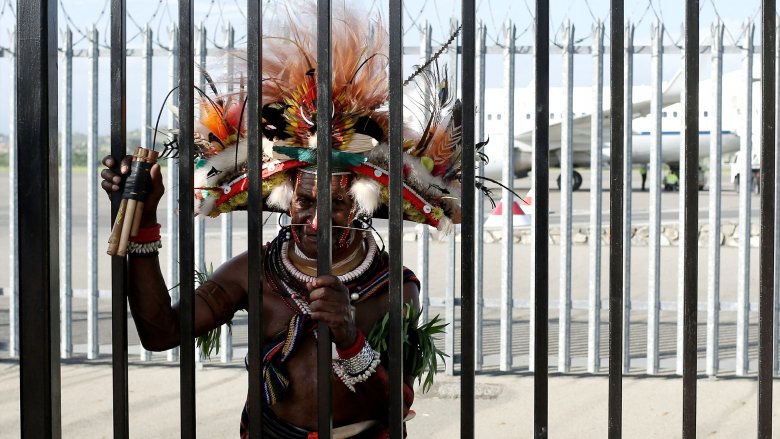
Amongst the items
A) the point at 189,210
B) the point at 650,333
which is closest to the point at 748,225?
the point at 650,333

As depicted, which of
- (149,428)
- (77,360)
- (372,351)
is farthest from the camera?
(77,360)

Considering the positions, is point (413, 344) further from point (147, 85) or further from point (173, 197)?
point (147, 85)

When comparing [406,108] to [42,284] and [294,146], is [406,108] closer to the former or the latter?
[294,146]

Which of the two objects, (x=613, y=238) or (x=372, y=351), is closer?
(x=613, y=238)

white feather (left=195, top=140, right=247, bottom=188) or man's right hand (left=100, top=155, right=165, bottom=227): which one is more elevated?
white feather (left=195, top=140, right=247, bottom=188)

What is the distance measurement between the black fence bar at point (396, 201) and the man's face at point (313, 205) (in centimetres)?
88

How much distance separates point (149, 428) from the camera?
16.8ft

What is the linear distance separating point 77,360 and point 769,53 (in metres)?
5.88

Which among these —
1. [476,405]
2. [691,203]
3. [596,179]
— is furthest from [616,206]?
[596,179]

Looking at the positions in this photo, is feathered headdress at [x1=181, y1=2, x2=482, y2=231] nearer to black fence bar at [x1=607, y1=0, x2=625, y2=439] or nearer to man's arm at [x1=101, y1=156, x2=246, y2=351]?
man's arm at [x1=101, y1=156, x2=246, y2=351]

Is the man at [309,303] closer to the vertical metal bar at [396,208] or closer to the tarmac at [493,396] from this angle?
the vertical metal bar at [396,208]

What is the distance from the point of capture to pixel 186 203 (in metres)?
1.72

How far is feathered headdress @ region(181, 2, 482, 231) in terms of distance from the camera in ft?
8.29

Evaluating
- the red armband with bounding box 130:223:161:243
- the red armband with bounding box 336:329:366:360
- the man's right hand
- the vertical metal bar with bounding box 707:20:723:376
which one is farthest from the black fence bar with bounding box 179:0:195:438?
the vertical metal bar with bounding box 707:20:723:376
